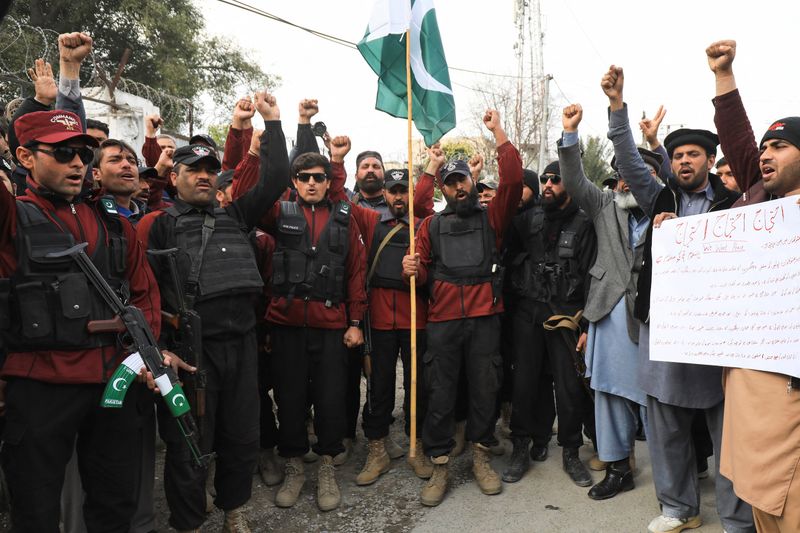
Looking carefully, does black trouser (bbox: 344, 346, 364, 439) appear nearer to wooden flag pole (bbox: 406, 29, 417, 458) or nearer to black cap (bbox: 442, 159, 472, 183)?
wooden flag pole (bbox: 406, 29, 417, 458)

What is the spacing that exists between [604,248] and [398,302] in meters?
1.64

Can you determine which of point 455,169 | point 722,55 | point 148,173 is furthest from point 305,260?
point 722,55

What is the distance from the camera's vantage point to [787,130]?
2.69 metres

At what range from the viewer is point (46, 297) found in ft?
8.38

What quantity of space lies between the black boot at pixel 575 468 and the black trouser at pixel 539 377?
0.21ft

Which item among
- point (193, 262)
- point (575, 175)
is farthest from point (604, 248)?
point (193, 262)

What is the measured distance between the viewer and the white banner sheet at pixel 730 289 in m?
2.58

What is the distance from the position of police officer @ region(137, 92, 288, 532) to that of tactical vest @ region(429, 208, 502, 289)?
4.43 feet

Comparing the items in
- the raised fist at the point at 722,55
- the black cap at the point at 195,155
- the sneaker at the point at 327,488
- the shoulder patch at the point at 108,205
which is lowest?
the sneaker at the point at 327,488

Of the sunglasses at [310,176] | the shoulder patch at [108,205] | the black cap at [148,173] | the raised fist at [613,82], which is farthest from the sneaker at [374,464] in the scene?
the raised fist at [613,82]

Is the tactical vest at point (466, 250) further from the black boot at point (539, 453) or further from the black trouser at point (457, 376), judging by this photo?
the black boot at point (539, 453)

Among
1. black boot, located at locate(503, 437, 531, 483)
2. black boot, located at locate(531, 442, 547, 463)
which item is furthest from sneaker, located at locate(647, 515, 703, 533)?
black boot, located at locate(531, 442, 547, 463)

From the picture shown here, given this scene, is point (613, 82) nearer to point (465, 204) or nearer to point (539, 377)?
point (465, 204)

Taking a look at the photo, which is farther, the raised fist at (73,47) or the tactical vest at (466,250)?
the tactical vest at (466,250)
